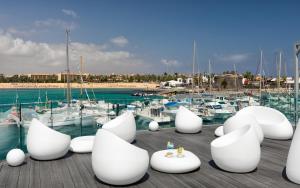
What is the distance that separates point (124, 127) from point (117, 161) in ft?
9.76

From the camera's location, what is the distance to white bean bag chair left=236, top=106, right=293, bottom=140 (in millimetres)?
8836

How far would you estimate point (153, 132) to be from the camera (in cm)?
1038

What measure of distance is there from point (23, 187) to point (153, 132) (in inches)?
234

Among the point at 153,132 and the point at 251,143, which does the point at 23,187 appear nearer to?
the point at 251,143

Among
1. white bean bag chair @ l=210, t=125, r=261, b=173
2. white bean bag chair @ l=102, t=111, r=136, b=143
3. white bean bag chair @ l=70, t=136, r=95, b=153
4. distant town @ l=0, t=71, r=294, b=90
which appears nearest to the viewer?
white bean bag chair @ l=210, t=125, r=261, b=173

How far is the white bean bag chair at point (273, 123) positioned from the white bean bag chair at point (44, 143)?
536 cm

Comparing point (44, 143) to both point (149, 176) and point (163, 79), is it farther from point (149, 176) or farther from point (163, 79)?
point (163, 79)

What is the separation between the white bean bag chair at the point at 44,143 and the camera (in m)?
6.43

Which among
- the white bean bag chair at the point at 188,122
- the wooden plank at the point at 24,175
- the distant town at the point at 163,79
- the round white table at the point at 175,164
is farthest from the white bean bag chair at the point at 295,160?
the distant town at the point at 163,79

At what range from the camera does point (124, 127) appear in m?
7.85

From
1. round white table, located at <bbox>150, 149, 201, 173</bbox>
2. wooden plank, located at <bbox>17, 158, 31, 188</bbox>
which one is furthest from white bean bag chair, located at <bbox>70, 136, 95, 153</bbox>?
round white table, located at <bbox>150, 149, 201, 173</bbox>

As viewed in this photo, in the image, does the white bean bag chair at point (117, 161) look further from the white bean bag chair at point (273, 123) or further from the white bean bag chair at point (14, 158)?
the white bean bag chair at point (273, 123)

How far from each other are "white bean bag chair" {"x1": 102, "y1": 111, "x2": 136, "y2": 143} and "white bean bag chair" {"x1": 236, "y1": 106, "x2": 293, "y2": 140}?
11.0ft

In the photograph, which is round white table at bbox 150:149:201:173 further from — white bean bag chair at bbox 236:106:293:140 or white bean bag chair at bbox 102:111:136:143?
white bean bag chair at bbox 236:106:293:140
